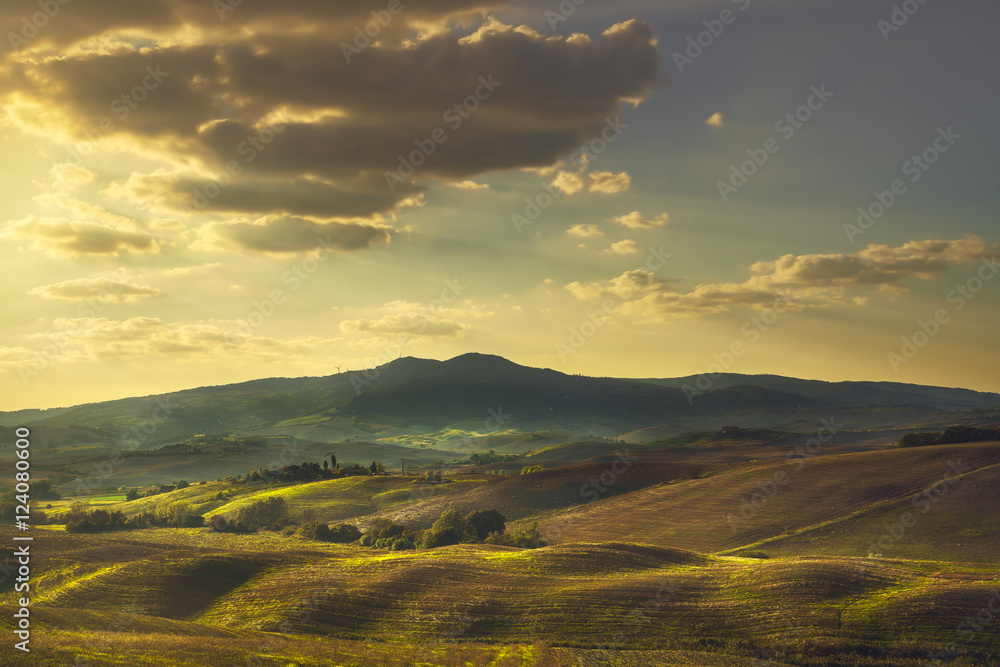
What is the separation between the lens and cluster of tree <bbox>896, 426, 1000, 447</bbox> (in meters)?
138

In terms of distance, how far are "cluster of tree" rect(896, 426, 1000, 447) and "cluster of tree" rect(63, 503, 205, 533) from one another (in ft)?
496

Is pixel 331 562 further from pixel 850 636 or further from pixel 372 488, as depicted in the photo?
pixel 372 488

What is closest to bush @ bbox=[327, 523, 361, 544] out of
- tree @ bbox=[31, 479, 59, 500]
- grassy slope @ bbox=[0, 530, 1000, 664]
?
grassy slope @ bbox=[0, 530, 1000, 664]

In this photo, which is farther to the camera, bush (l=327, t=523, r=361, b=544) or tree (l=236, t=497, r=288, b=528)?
tree (l=236, t=497, r=288, b=528)

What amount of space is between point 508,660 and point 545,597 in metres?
13.1

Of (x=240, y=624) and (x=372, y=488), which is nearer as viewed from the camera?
(x=240, y=624)

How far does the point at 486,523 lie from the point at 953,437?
102 m

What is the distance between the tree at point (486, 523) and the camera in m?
105

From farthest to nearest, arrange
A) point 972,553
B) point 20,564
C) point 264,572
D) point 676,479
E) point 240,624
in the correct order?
point 676,479 < point 972,553 < point 20,564 < point 264,572 < point 240,624

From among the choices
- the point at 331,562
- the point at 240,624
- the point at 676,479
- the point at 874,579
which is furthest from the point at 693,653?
the point at 676,479

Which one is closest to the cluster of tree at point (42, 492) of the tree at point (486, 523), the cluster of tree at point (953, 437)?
the tree at point (486, 523)

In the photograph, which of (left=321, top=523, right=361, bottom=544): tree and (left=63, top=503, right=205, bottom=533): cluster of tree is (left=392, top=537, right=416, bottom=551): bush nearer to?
(left=321, top=523, right=361, bottom=544): tree

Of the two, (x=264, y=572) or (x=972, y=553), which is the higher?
(x=264, y=572)

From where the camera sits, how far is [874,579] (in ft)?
201
